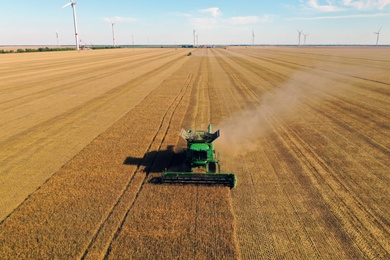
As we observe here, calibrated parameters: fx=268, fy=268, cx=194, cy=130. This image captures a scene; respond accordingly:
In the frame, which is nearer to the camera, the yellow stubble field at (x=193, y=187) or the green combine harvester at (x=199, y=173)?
the yellow stubble field at (x=193, y=187)

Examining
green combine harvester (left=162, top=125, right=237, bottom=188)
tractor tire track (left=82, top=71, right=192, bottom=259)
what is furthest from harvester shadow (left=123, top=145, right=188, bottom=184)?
green combine harvester (left=162, top=125, right=237, bottom=188)

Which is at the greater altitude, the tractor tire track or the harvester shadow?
the harvester shadow

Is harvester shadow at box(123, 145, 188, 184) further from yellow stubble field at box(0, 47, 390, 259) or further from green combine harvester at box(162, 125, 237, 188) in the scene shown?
green combine harvester at box(162, 125, 237, 188)

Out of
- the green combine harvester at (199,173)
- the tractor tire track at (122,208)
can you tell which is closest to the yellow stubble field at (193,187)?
the tractor tire track at (122,208)

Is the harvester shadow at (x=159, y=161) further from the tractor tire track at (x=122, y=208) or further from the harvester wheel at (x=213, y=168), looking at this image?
the harvester wheel at (x=213, y=168)

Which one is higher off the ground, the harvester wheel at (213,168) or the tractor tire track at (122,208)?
the harvester wheel at (213,168)

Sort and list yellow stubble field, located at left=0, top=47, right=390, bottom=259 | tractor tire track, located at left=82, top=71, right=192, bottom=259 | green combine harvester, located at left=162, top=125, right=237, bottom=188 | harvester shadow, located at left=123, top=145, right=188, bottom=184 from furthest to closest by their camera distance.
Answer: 1. harvester shadow, located at left=123, top=145, right=188, bottom=184
2. green combine harvester, located at left=162, top=125, right=237, bottom=188
3. yellow stubble field, located at left=0, top=47, right=390, bottom=259
4. tractor tire track, located at left=82, top=71, right=192, bottom=259

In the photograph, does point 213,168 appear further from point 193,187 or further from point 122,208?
point 122,208
